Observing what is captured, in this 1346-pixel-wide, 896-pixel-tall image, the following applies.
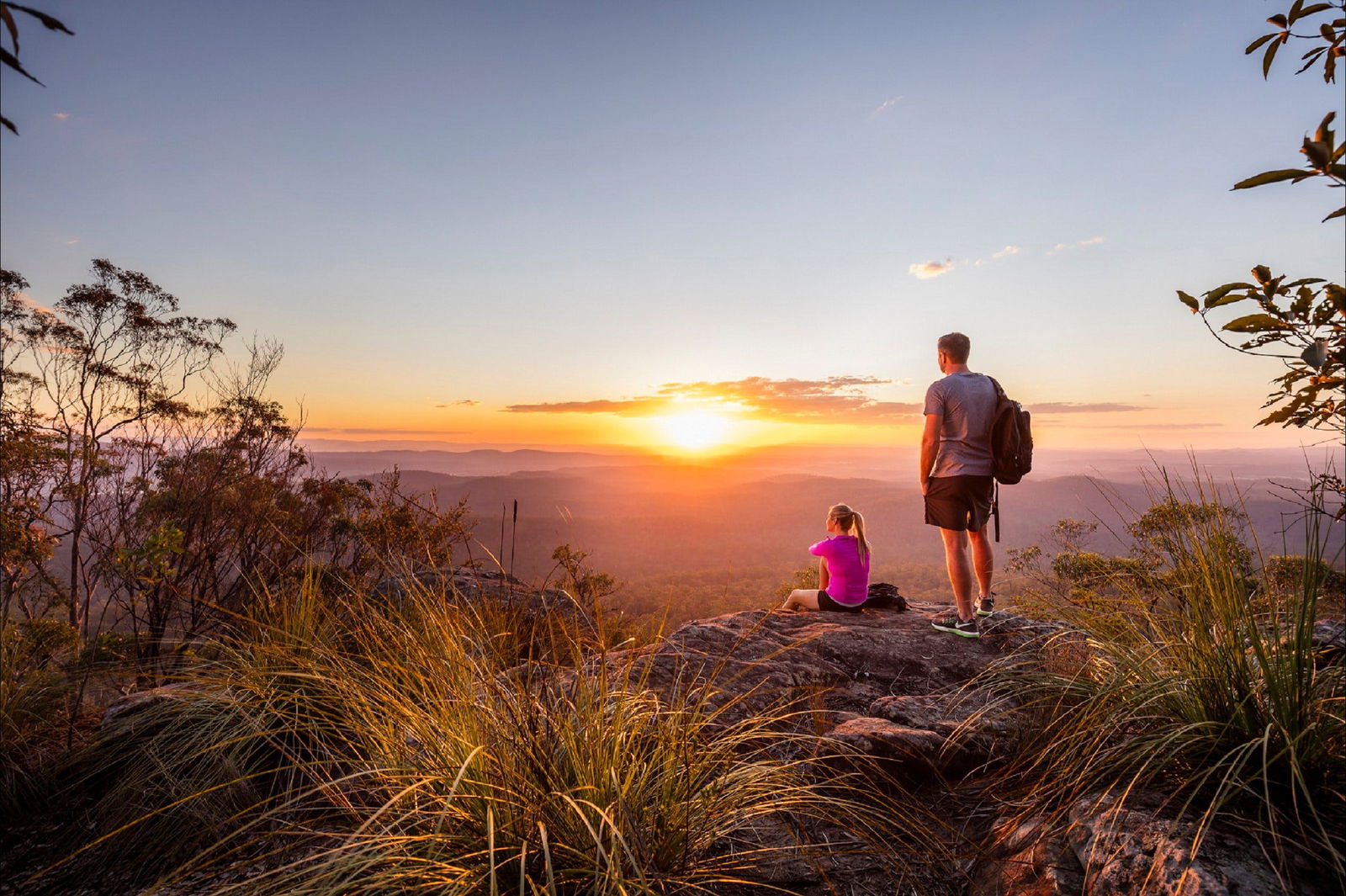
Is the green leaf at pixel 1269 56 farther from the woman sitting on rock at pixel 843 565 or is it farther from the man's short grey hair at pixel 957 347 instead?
the woman sitting on rock at pixel 843 565

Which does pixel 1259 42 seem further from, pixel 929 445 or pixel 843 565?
pixel 843 565

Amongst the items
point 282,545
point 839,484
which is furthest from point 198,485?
point 839,484

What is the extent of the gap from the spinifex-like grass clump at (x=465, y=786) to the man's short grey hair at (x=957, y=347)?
3.32 meters

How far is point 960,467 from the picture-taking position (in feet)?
16.1

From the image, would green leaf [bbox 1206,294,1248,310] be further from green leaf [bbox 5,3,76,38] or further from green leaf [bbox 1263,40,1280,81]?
green leaf [bbox 5,3,76,38]

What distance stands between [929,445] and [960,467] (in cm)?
28

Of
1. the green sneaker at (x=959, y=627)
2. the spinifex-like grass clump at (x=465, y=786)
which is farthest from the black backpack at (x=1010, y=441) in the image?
the spinifex-like grass clump at (x=465, y=786)

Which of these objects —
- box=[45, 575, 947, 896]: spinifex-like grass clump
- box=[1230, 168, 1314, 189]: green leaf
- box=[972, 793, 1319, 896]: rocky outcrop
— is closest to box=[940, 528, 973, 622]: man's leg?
box=[45, 575, 947, 896]: spinifex-like grass clump

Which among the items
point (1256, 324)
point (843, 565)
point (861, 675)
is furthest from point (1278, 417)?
point (843, 565)

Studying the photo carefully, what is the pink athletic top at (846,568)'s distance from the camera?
239 inches

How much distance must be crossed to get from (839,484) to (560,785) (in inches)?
3622

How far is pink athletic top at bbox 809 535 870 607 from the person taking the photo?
6.07 metres

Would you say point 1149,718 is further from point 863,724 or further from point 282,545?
point 282,545

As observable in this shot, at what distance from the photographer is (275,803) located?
2984mm
